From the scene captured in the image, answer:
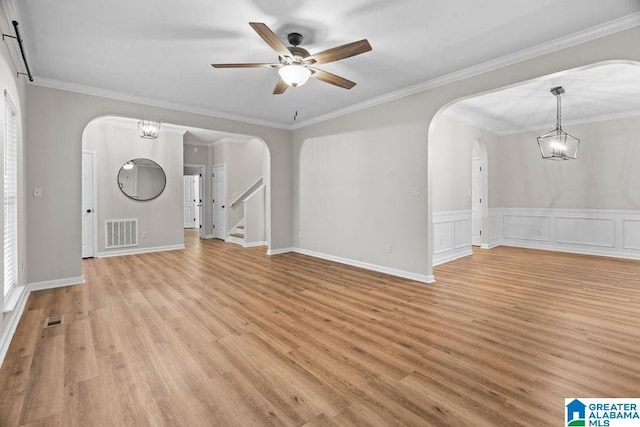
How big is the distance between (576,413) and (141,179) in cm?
753

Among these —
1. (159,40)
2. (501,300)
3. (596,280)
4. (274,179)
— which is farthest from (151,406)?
(596,280)

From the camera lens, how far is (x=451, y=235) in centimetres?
572

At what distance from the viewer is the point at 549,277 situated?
445cm

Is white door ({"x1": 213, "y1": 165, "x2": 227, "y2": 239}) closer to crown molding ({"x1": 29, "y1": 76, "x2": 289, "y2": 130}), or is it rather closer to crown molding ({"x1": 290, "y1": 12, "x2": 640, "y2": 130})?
crown molding ({"x1": 29, "y1": 76, "x2": 289, "y2": 130})

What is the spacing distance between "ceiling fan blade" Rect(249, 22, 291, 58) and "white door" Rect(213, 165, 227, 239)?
6.14 m

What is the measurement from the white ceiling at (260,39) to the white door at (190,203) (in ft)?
25.0

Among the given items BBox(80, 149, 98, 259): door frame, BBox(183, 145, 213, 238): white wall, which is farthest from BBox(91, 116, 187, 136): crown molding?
BBox(183, 145, 213, 238): white wall

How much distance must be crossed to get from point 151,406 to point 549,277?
508 centimetres

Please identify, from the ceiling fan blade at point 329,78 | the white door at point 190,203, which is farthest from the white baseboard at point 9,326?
the white door at point 190,203

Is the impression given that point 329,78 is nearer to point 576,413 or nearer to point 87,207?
point 576,413

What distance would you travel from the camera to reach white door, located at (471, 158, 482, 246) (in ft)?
23.7

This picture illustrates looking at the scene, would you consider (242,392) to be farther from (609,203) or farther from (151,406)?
(609,203)

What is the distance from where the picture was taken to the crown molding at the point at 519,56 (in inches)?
103

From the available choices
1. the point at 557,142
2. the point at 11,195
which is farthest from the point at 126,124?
the point at 557,142
